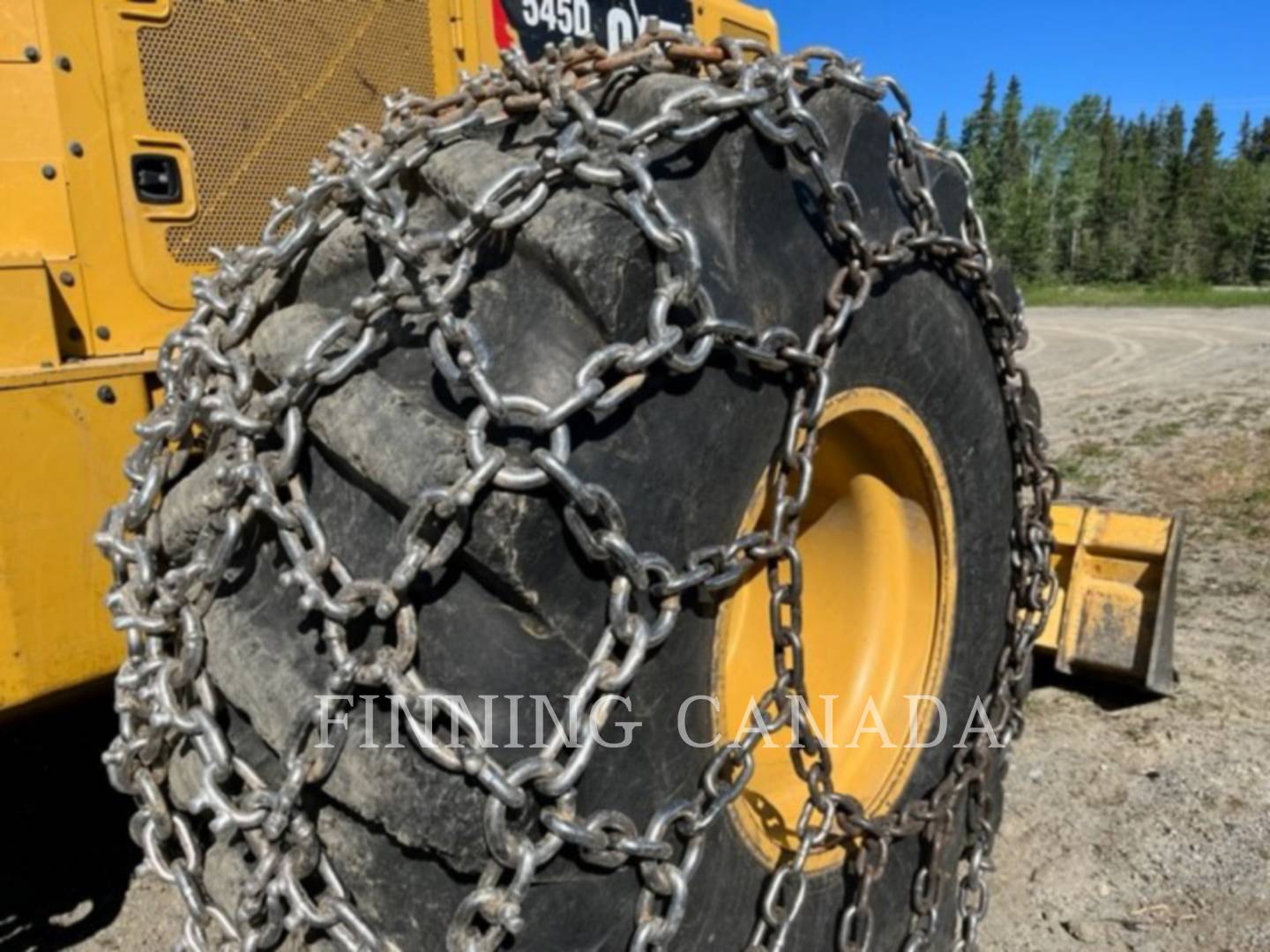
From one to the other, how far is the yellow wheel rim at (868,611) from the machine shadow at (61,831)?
1.20 meters

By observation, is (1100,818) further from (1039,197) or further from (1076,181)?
(1076,181)

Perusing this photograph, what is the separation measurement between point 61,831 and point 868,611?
218 cm

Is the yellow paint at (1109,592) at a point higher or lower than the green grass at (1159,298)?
higher

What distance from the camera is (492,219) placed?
1.21 metres

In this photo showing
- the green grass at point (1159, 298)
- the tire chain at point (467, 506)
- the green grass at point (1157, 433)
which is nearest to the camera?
the tire chain at point (467, 506)

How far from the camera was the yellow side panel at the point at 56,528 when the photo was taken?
1.54 m

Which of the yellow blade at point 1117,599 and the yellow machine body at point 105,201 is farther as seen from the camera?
the yellow blade at point 1117,599

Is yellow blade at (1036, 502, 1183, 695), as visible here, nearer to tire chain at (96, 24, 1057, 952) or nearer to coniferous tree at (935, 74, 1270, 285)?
tire chain at (96, 24, 1057, 952)

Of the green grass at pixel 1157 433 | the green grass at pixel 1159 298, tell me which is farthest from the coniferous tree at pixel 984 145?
the green grass at pixel 1157 433

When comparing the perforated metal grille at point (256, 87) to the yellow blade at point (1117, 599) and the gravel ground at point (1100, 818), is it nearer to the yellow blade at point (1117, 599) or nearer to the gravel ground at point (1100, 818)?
the gravel ground at point (1100, 818)

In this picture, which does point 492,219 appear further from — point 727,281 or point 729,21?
point 729,21

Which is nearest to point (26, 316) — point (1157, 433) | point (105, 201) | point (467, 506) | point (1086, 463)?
point (105, 201)

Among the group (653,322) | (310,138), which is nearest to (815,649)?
(653,322)

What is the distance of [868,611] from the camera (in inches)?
76.1
